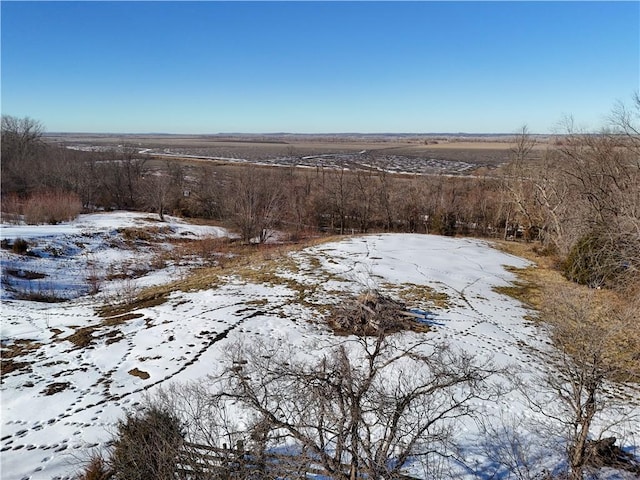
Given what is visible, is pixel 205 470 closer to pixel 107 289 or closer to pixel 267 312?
pixel 267 312

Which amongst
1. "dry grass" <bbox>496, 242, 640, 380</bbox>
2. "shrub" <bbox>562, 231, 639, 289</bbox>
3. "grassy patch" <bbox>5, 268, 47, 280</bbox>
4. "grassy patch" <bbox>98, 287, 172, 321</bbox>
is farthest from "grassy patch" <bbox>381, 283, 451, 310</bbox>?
"grassy patch" <bbox>5, 268, 47, 280</bbox>

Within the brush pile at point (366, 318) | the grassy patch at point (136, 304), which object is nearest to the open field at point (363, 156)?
the brush pile at point (366, 318)

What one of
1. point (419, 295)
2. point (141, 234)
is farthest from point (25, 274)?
point (419, 295)

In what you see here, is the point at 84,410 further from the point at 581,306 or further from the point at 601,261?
the point at 601,261

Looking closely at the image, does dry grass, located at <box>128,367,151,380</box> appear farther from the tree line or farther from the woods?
the tree line

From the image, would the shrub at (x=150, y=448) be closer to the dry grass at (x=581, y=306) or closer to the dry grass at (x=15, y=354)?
the dry grass at (x=15, y=354)

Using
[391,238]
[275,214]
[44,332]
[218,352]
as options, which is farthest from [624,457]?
[275,214]
